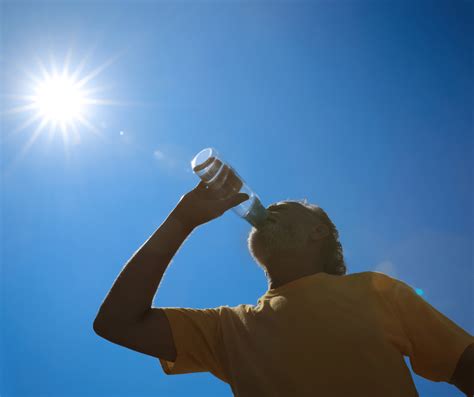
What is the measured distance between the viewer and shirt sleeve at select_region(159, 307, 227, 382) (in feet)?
6.72

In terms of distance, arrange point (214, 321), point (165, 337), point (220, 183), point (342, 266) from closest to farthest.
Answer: point (165, 337) → point (214, 321) → point (220, 183) → point (342, 266)

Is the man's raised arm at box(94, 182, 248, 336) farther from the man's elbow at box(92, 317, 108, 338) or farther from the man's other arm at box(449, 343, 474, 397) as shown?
the man's other arm at box(449, 343, 474, 397)

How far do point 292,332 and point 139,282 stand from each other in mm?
837

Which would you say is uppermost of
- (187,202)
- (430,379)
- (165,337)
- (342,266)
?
(187,202)

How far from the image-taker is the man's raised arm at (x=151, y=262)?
6.37 ft

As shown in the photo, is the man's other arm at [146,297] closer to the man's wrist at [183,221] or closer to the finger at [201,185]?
the man's wrist at [183,221]

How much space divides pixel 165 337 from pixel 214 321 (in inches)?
12.0

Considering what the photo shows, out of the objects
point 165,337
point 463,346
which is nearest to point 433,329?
point 463,346

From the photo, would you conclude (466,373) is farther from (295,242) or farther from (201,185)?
(201,185)

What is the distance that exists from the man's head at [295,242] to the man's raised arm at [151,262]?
430mm

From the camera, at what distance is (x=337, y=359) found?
178 cm

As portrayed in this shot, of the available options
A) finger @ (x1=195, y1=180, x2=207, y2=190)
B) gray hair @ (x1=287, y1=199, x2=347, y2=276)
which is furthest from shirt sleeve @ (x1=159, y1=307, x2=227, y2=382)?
gray hair @ (x1=287, y1=199, x2=347, y2=276)

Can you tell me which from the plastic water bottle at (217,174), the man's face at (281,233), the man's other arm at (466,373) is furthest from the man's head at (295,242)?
the man's other arm at (466,373)

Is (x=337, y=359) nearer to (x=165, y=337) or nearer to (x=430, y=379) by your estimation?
(x=430, y=379)
